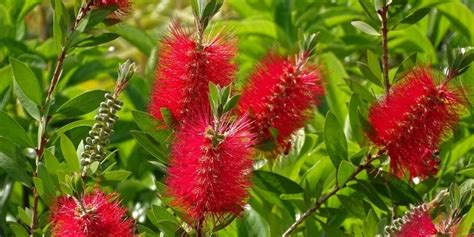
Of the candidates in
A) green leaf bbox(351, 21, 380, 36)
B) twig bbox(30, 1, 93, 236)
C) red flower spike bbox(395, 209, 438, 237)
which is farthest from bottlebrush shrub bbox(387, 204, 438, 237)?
twig bbox(30, 1, 93, 236)

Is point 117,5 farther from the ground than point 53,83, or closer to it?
farther from the ground

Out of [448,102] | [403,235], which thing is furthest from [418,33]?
[403,235]

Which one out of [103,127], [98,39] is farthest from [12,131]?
[103,127]

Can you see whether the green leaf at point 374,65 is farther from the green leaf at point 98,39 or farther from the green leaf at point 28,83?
the green leaf at point 28,83

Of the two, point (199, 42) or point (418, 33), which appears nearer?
point (199, 42)

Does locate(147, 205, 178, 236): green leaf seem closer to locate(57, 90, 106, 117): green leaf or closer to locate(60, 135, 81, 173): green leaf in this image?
locate(60, 135, 81, 173): green leaf

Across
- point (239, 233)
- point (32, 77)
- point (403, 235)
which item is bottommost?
point (239, 233)

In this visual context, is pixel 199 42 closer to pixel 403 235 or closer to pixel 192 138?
pixel 192 138

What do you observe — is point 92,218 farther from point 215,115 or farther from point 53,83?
point 53,83
